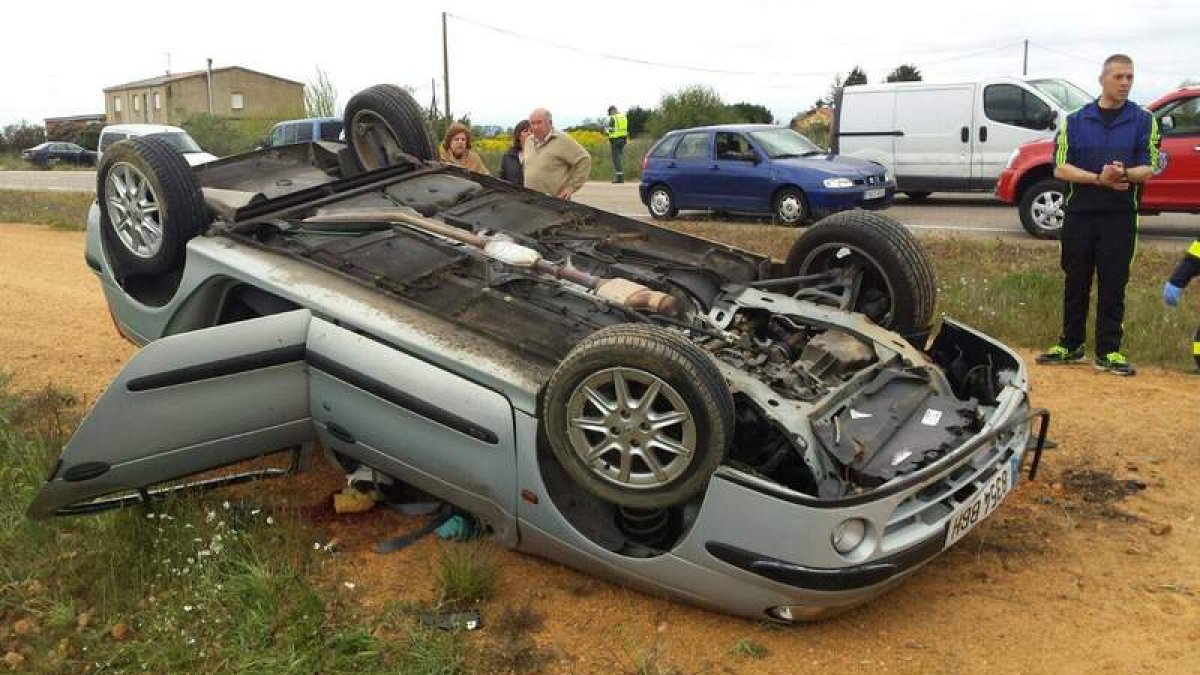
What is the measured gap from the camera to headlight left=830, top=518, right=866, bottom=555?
2959mm

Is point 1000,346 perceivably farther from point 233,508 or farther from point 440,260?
point 233,508

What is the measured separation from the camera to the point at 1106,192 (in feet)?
19.1

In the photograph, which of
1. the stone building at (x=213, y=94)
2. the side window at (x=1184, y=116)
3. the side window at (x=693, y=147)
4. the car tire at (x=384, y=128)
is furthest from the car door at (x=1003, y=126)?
the stone building at (x=213, y=94)

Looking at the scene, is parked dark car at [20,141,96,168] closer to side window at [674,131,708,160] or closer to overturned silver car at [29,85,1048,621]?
side window at [674,131,708,160]

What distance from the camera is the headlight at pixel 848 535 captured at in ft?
9.71

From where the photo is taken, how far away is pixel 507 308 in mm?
3828

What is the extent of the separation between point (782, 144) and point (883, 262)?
924 cm

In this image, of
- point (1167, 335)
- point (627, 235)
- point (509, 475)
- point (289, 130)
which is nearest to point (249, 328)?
point (509, 475)

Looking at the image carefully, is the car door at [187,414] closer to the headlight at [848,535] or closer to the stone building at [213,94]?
the headlight at [848,535]

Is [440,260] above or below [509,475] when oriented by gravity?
above

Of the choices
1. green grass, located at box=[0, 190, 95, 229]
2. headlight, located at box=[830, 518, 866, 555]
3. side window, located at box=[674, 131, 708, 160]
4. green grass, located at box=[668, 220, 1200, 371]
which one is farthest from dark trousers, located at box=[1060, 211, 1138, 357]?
green grass, located at box=[0, 190, 95, 229]

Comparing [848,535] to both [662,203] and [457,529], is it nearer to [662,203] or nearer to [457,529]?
[457,529]

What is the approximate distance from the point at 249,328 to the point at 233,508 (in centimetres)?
84

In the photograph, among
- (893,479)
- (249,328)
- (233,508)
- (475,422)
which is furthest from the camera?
(233,508)
